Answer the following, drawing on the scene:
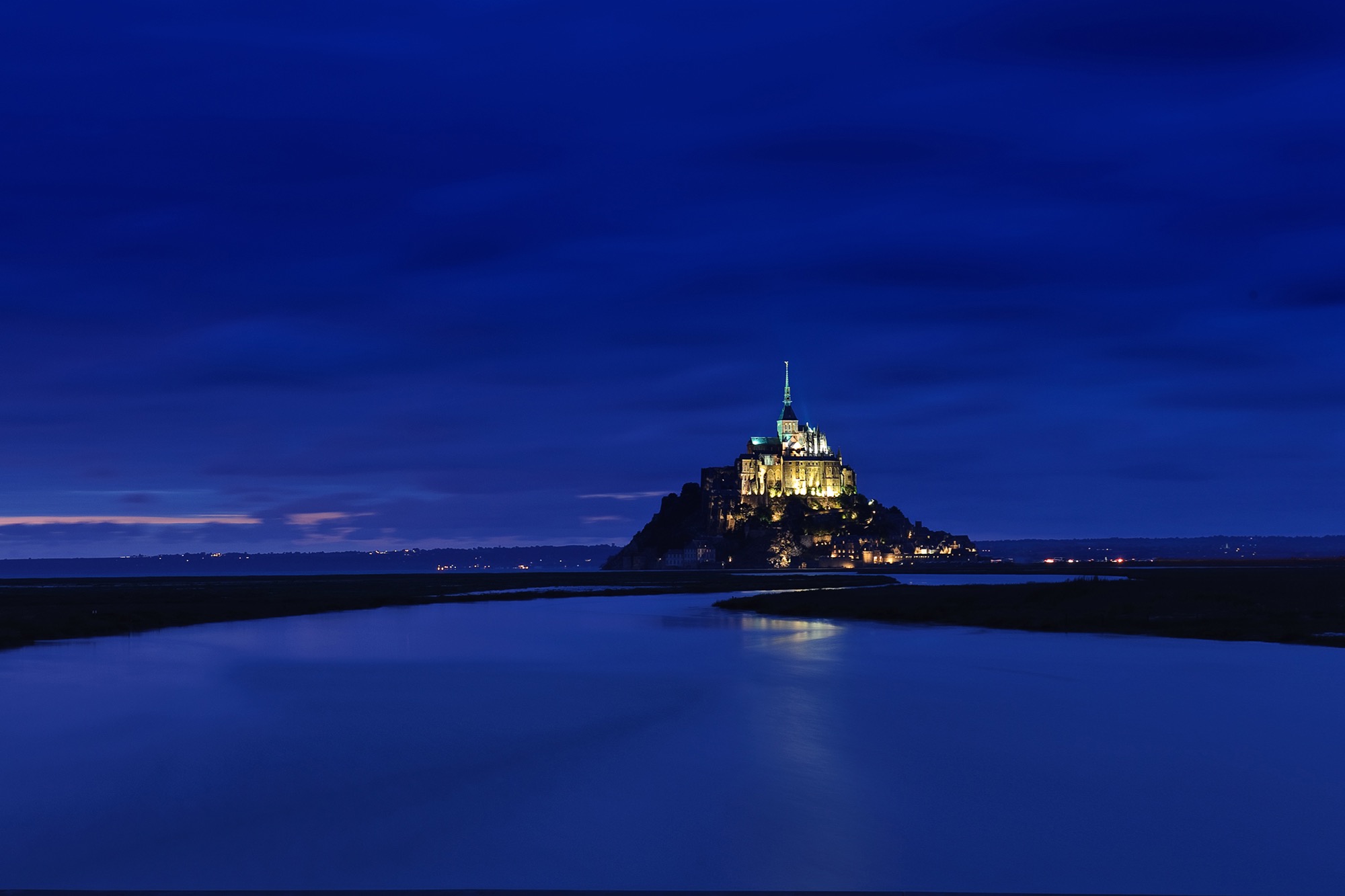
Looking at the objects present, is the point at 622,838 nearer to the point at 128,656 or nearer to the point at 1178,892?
the point at 1178,892

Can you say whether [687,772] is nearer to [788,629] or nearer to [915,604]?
[788,629]

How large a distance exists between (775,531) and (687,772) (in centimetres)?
15987

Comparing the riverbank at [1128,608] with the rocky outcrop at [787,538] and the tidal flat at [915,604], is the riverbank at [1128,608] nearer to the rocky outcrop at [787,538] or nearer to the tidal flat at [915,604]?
the tidal flat at [915,604]

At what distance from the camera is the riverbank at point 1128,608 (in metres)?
39.5

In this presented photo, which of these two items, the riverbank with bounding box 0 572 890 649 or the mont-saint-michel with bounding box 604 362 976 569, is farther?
the mont-saint-michel with bounding box 604 362 976 569

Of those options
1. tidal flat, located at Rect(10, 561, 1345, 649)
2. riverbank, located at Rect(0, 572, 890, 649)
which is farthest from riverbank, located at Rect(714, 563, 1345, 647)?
riverbank, located at Rect(0, 572, 890, 649)

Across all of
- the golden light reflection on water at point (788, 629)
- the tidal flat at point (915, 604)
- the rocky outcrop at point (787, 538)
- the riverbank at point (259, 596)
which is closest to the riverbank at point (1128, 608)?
the tidal flat at point (915, 604)

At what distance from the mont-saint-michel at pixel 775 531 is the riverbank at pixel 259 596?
1843 inches

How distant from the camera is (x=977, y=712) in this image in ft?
82.2

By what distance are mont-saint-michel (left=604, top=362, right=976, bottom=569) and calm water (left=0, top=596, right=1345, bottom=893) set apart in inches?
5391

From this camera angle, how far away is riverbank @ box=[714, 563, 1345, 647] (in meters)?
39.5

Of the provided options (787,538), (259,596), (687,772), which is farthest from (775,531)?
(687,772)

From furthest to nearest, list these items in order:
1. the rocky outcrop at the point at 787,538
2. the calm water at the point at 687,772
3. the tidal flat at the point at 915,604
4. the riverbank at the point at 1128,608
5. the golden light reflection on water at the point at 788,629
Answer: the rocky outcrop at the point at 787,538
the golden light reflection on water at the point at 788,629
the tidal flat at the point at 915,604
the riverbank at the point at 1128,608
the calm water at the point at 687,772

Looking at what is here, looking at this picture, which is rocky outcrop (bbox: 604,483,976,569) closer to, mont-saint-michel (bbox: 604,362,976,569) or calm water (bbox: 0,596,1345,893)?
mont-saint-michel (bbox: 604,362,976,569)
